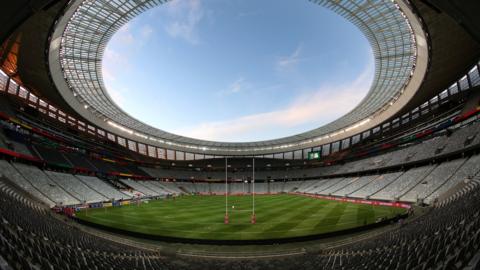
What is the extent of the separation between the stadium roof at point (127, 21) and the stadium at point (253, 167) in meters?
0.25

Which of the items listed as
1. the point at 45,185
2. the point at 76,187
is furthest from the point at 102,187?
the point at 45,185

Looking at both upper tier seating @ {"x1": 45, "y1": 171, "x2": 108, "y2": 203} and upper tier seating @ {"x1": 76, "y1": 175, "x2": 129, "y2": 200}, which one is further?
upper tier seating @ {"x1": 76, "y1": 175, "x2": 129, "y2": 200}

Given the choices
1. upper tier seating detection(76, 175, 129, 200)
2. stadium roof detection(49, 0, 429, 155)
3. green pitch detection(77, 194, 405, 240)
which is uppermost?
stadium roof detection(49, 0, 429, 155)

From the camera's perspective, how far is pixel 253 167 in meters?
36.8

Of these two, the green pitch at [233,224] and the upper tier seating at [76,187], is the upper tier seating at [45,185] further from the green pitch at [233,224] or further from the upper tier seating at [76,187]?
the green pitch at [233,224]

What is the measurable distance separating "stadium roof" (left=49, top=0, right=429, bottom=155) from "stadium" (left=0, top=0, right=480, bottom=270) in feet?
0.82

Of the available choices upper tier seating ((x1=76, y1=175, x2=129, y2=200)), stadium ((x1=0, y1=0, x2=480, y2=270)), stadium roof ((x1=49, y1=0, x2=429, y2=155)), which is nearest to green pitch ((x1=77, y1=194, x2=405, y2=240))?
stadium ((x1=0, y1=0, x2=480, y2=270))

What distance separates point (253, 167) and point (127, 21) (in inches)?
1029

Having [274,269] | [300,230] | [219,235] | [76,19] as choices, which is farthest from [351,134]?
[76,19]

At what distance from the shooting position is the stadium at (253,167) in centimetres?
1234

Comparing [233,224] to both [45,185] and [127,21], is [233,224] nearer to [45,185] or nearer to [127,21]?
[127,21]

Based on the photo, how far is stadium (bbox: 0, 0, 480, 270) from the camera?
486 inches

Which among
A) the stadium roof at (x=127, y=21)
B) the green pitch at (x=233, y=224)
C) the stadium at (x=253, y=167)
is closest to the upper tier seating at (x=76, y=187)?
the stadium at (x=253, y=167)

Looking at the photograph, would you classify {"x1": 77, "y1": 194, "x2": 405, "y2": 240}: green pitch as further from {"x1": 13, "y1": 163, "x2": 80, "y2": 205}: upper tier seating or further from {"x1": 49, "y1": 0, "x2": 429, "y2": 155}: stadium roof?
{"x1": 49, "y1": 0, "x2": 429, "y2": 155}: stadium roof
